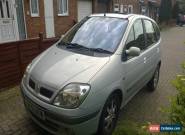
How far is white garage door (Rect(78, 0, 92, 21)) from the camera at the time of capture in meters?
15.1

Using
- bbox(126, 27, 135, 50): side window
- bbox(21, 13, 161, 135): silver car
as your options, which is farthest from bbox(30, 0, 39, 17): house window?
bbox(126, 27, 135, 50): side window

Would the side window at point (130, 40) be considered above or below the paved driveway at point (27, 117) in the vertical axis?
above

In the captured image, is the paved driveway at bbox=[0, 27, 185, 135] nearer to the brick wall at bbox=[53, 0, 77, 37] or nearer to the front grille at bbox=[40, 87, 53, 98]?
the front grille at bbox=[40, 87, 53, 98]

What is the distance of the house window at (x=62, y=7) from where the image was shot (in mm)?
13188

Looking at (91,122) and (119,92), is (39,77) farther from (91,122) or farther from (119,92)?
(119,92)

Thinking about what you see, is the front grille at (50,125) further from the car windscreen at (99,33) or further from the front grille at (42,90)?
the car windscreen at (99,33)

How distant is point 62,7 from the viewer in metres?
13.4

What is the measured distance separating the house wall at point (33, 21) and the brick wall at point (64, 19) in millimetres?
1213

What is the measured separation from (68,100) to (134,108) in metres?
2.17

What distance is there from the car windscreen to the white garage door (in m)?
10.7

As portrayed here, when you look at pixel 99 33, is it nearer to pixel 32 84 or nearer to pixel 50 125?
pixel 32 84

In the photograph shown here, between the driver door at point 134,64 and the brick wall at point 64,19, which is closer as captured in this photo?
the driver door at point 134,64

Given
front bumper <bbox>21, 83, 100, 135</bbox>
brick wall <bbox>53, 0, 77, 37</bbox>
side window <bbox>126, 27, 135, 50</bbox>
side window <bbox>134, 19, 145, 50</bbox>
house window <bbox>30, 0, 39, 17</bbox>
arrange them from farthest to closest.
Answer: brick wall <bbox>53, 0, 77, 37</bbox>
house window <bbox>30, 0, 39, 17</bbox>
side window <bbox>134, 19, 145, 50</bbox>
side window <bbox>126, 27, 135, 50</bbox>
front bumper <bbox>21, 83, 100, 135</bbox>

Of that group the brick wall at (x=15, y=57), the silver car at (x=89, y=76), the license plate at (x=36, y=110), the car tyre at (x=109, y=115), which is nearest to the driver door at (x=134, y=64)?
the silver car at (x=89, y=76)
